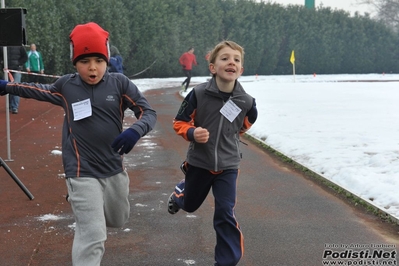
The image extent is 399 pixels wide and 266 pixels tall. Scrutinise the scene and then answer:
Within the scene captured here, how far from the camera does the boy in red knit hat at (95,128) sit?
3.94 metres

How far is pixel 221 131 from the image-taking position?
462 centimetres

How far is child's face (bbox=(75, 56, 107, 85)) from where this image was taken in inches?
160

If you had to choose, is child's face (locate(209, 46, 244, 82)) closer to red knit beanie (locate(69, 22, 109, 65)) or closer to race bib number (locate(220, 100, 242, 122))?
race bib number (locate(220, 100, 242, 122))

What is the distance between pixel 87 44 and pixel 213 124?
1.11 metres

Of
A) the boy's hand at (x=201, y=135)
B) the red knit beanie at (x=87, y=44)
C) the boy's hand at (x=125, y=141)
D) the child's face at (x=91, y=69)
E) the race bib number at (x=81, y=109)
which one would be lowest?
the boy's hand at (x=201, y=135)

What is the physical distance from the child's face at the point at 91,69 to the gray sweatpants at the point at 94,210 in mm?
623

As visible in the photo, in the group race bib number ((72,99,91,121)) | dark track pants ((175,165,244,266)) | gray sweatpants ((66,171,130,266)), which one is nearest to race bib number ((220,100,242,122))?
dark track pants ((175,165,244,266))

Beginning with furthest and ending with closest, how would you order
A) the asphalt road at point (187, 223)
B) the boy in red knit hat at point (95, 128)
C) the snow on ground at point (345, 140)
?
the snow on ground at point (345, 140), the asphalt road at point (187, 223), the boy in red knit hat at point (95, 128)

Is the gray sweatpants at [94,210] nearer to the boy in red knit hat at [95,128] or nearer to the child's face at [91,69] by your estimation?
the boy in red knit hat at [95,128]

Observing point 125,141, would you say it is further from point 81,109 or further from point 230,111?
point 230,111

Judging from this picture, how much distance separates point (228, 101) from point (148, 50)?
36.3m

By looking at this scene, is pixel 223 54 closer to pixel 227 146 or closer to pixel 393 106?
pixel 227 146

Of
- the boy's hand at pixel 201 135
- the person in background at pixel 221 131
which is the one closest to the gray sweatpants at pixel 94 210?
the boy's hand at pixel 201 135

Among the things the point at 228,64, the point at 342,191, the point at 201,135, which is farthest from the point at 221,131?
the point at 342,191
